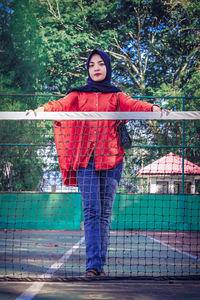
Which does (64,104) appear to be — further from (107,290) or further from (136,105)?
(107,290)

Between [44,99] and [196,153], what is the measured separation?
5030 mm

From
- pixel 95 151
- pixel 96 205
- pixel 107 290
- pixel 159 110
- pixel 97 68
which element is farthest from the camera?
pixel 97 68

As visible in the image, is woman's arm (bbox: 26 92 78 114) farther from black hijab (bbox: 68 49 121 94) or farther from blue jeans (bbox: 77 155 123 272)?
blue jeans (bbox: 77 155 123 272)

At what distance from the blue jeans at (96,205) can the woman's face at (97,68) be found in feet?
2.56

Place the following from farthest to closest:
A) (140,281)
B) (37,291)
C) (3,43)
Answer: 1. (3,43)
2. (140,281)
3. (37,291)

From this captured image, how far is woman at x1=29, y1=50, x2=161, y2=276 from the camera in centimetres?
364

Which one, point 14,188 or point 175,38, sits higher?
point 175,38

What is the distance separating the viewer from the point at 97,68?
13.0 ft

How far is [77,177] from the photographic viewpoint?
379 cm

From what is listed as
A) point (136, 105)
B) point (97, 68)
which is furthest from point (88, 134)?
point (97, 68)

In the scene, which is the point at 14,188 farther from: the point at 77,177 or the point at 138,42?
the point at 138,42

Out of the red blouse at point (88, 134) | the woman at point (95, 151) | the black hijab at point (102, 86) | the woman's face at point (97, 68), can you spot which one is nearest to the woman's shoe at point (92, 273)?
the woman at point (95, 151)

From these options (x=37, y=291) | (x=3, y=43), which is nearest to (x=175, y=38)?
(x=3, y=43)

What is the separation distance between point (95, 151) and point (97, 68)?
2.64ft
